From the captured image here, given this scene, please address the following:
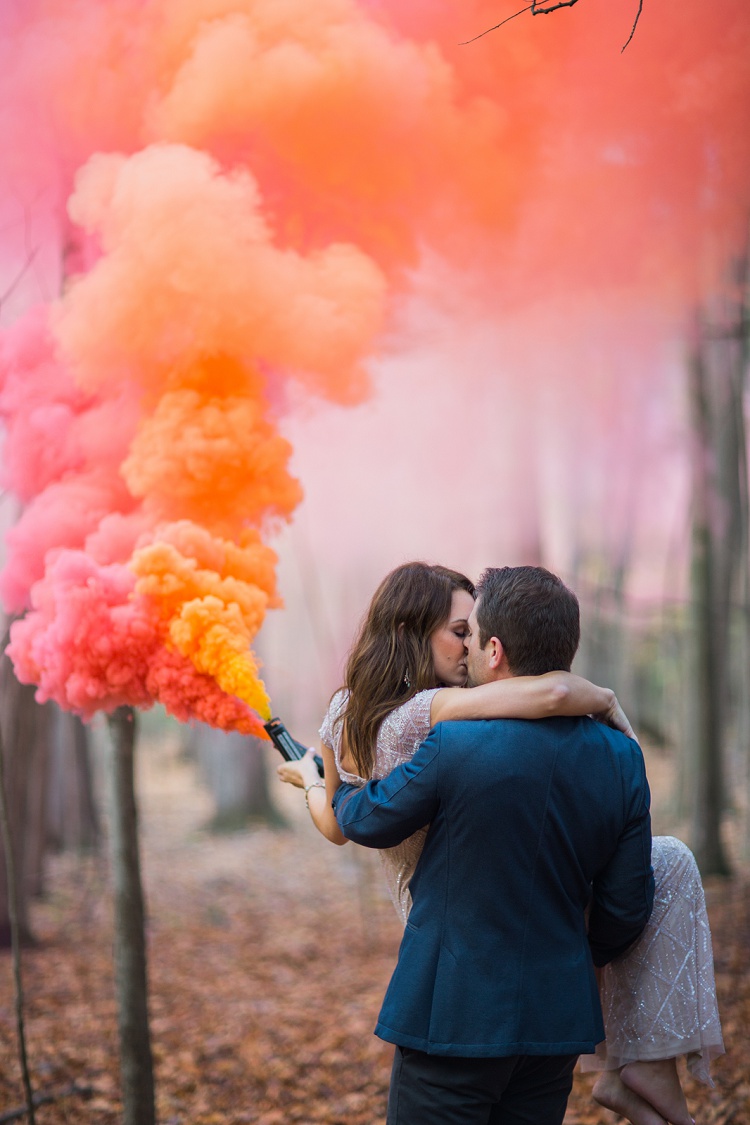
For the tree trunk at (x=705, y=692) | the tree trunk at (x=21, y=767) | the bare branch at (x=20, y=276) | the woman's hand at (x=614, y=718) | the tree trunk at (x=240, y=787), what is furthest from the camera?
the tree trunk at (x=240, y=787)

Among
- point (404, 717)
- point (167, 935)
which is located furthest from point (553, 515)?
point (404, 717)

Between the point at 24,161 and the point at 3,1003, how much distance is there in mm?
5062

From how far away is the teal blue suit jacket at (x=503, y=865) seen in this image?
1.92 m

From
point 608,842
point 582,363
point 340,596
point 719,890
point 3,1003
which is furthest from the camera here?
point 340,596

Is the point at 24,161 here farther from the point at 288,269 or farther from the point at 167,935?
the point at 167,935

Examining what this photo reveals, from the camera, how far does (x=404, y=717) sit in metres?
2.12

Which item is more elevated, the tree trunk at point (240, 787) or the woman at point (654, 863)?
the woman at point (654, 863)

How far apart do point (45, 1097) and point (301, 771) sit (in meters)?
2.93

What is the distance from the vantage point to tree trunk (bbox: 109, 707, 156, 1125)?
3.65 m

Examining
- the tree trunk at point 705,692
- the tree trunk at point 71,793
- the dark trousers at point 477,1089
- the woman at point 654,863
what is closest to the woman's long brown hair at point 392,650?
the woman at point 654,863

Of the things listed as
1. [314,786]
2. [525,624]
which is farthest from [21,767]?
[525,624]

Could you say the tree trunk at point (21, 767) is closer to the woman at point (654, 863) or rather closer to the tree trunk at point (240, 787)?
the woman at point (654, 863)

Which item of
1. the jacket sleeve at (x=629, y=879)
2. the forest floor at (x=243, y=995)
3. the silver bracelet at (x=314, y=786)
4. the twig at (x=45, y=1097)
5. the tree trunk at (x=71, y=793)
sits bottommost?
the forest floor at (x=243, y=995)

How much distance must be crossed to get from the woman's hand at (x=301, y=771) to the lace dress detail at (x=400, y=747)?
36 centimetres
